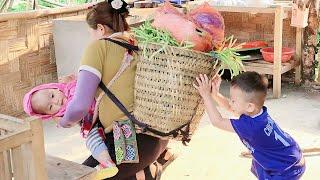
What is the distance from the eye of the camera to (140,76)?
82.7 inches

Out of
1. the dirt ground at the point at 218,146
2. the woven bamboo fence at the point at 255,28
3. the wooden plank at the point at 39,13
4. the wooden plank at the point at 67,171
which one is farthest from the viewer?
the woven bamboo fence at the point at 255,28

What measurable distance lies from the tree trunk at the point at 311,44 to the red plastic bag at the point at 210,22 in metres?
3.31

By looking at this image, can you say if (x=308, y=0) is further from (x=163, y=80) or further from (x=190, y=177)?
(x=163, y=80)

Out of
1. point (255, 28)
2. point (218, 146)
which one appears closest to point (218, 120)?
point (218, 146)

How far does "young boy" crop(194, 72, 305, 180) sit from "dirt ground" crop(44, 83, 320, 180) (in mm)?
1021

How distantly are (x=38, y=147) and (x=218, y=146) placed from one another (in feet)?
8.17

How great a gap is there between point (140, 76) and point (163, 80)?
0.12 metres

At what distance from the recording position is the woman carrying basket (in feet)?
6.77

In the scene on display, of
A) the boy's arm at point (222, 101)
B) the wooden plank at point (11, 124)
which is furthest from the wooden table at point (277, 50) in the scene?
the wooden plank at point (11, 124)

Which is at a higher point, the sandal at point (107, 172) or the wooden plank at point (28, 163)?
the wooden plank at point (28, 163)

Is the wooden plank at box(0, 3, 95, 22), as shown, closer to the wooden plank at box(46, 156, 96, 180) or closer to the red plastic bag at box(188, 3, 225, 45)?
the red plastic bag at box(188, 3, 225, 45)

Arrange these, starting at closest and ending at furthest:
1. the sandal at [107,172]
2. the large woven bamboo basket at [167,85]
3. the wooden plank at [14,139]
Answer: the wooden plank at [14,139]
the large woven bamboo basket at [167,85]
the sandal at [107,172]

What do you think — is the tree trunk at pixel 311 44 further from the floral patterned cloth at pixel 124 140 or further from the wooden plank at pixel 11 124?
the wooden plank at pixel 11 124

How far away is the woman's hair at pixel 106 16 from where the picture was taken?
2.23 meters
